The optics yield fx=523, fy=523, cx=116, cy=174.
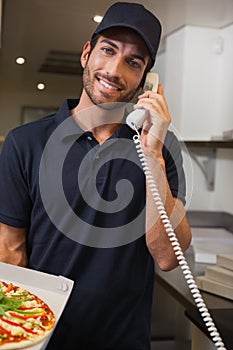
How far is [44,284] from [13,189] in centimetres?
32

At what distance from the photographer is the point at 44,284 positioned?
1.08m

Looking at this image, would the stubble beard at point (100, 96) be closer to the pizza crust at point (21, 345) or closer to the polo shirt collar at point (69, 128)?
the polo shirt collar at point (69, 128)

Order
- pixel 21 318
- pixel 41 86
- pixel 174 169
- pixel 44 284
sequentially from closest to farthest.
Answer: pixel 21 318 → pixel 44 284 → pixel 174 169 → pixel 41 86

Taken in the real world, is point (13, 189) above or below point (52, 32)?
below

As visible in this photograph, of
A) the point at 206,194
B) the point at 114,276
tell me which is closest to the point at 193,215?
the point at 206,194

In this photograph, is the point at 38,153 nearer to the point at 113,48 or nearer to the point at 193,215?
the point at 113,48

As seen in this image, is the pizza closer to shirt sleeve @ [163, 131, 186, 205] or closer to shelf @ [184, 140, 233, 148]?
shirt sleeve @ [163, 131, 186, 205]

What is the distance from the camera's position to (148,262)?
1416 millimetres

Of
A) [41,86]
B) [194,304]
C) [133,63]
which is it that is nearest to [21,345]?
[133,63]

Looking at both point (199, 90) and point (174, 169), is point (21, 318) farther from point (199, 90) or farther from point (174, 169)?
point (199, 90)

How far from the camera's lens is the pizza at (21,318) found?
34.0 inches

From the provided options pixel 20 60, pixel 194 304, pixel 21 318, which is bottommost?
pixel 194 304

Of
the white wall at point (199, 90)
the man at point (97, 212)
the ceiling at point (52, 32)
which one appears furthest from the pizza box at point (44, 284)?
the white wall at point (199, 90)

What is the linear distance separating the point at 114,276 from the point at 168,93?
151 centimetres
